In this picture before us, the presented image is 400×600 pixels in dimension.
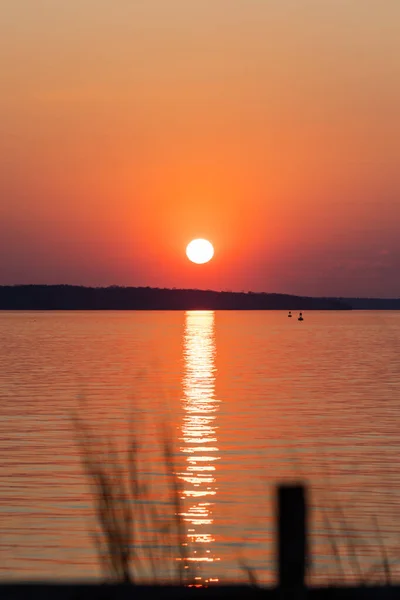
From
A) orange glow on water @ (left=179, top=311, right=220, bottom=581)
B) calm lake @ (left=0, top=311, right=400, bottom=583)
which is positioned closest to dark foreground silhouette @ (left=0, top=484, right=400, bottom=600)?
calm lake @ (left=0, top=311, right=400, bottom=583)

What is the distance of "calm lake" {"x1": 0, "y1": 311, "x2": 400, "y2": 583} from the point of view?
13.6 m

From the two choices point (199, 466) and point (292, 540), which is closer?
point (292, 540)

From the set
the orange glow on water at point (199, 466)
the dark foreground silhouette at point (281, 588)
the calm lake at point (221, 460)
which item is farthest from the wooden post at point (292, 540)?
the orange glow on water at point (199, 466)

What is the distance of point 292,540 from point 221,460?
19.6 m

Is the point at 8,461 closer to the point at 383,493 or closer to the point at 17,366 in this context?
the point at 383,493

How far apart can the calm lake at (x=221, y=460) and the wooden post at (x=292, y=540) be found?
909 mm

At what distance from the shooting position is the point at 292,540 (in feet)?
12.6

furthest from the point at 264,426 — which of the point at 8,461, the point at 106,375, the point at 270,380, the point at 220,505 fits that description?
the point at 106,375

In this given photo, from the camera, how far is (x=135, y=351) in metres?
86.8

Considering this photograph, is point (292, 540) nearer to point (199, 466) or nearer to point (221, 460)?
point (199, 466)

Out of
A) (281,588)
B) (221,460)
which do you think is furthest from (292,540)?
(221,460)

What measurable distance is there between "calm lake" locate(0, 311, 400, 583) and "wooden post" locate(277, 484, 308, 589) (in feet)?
2.98

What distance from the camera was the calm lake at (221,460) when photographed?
13586 mm

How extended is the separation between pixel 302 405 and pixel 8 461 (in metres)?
18.1
